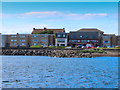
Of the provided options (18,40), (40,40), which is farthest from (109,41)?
(18,40)

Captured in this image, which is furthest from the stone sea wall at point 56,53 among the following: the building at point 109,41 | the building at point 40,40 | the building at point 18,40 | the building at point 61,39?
the building at point 109,41

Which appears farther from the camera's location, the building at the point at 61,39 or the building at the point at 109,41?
the building at the point at 109,41

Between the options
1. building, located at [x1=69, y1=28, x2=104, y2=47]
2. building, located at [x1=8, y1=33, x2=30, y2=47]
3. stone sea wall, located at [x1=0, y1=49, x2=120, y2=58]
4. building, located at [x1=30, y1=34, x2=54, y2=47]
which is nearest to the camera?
stone sea wall, located at [x1=0, y1=49, x2=120, y2=58]

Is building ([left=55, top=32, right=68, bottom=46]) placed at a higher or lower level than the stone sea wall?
higher

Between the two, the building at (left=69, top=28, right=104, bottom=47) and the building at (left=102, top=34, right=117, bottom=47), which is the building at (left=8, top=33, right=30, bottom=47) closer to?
the building at (left=69, top=28, right=104, bottom=47)

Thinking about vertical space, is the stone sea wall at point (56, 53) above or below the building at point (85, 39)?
below

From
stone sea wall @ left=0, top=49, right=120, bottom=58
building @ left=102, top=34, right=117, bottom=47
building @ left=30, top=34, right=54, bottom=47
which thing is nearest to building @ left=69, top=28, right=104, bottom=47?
building @ left=102, top=34, right=117, bottom=47

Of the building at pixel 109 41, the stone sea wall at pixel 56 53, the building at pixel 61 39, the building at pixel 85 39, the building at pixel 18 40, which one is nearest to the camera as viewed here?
the stone sea wall at pixel 56 53

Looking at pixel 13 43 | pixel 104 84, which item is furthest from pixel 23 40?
pixel 104 84

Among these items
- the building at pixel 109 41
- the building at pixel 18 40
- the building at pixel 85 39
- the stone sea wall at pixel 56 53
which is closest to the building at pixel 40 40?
the building at pixel 18 40

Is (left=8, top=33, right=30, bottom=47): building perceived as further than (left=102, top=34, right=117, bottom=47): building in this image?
Yes

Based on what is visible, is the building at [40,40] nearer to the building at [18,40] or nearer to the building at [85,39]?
the building at [18,40]

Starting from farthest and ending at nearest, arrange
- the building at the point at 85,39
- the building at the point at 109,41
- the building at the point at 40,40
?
the building at the point at 85,39
the building at the point at 40,40
the building at the point at 109,41

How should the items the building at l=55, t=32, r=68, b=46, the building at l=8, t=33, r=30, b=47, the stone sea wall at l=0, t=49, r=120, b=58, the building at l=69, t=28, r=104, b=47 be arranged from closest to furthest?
the stone sea wall at l=0, t=49, r=120, b=58, the building at l=55, t=32, r=68, b=46, the building at l=69, t=28, r=104, b=47, the building at l=8, t=33, r=30, b=47
